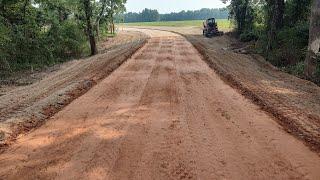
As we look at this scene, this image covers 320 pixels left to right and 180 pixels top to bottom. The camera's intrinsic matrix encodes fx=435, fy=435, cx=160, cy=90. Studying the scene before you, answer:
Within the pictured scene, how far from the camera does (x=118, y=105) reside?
10523mm

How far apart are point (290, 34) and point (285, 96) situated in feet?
47.0

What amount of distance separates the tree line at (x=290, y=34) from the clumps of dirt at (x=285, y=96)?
1240 millimetres

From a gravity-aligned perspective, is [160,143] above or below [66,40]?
below

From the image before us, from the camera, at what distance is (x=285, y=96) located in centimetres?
1183

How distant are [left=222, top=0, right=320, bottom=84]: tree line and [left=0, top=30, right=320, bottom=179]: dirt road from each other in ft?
22.5

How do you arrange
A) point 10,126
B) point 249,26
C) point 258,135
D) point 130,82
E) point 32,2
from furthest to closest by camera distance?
1. point 249,26
2. point 32,2
3. point 130,82
4. point 10,126
5. point 258,135

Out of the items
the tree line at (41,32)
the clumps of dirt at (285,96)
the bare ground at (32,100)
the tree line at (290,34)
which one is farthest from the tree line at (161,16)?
the bare ground at (32,100)

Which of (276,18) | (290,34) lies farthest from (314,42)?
(290,34)

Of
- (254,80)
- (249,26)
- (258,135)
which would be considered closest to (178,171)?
(258,135)

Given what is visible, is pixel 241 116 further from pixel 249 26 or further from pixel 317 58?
pixel 249 26

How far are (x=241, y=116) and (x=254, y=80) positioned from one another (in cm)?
567

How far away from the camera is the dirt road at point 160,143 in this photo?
21.1 ft

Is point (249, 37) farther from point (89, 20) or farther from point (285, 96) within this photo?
point (285, 96)

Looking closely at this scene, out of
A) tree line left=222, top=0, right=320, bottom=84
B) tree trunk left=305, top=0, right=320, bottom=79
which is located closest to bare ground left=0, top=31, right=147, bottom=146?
tree trunk left=305, top=0, right=320, bottom=79
